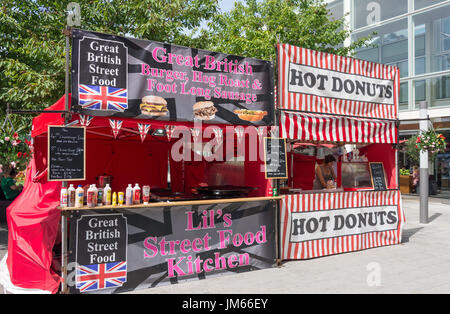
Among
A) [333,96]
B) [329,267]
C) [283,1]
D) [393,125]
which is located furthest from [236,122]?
[283,1]

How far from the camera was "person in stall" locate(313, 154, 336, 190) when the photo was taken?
7.96 metres

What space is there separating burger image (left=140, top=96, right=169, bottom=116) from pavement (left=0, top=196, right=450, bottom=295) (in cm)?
249

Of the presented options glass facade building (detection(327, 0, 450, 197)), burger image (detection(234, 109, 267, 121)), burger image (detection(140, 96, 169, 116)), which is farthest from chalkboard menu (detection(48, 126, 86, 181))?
glass facade building (detection(327, 0, 450, 197))

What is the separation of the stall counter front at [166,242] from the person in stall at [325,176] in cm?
212

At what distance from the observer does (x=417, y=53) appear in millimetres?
18719

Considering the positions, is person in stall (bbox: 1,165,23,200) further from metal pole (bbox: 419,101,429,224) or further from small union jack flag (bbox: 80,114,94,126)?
metal pole (bbox: 419,101,429,224)

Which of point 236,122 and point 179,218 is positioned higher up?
point 236,122

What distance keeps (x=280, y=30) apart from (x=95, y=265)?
12317 mm

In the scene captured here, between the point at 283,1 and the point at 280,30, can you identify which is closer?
the point at 280,30

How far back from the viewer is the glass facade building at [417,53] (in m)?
17.4

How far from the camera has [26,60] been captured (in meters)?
9.67

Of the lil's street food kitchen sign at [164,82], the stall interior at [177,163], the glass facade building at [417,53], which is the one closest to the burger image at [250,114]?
the lil's street food kitchen sign at [164,82]

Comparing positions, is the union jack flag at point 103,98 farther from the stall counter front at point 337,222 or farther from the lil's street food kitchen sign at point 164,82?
the stall counter front at point 337,222

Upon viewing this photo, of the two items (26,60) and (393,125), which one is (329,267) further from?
(26,60)
